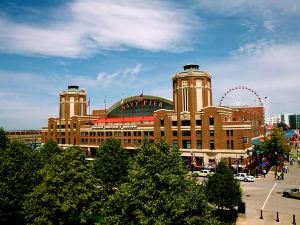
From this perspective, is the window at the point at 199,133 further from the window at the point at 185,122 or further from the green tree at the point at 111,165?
the green tree at the point at 111,165

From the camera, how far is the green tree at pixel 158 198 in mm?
25375

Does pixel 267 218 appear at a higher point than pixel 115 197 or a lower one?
lower

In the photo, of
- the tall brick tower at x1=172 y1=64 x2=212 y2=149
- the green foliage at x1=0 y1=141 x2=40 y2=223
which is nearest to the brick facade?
the tall brick tower at x1=172 y1=64 x2=212 y2=149

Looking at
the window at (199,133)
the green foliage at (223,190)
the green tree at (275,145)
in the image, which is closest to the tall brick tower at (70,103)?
the window at (199,133)

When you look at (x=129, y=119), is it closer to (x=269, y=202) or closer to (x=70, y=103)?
(x=70, y=103)

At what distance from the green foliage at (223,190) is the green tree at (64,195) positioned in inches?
562

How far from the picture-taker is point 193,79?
8981 cm

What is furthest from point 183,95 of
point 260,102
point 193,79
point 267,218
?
point 267,218

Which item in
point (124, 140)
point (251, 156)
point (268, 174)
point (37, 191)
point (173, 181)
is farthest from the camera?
point (124, 140)

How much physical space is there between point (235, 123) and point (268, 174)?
581 inches

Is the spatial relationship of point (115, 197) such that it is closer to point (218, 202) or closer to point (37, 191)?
point (37, 191)

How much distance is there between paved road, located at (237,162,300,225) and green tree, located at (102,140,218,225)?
1646 centimetres

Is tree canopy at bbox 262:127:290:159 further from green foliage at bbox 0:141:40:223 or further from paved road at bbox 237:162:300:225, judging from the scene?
green foliage at bbox 0:141:40:223

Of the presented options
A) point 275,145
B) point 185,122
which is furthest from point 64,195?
point 275,145
